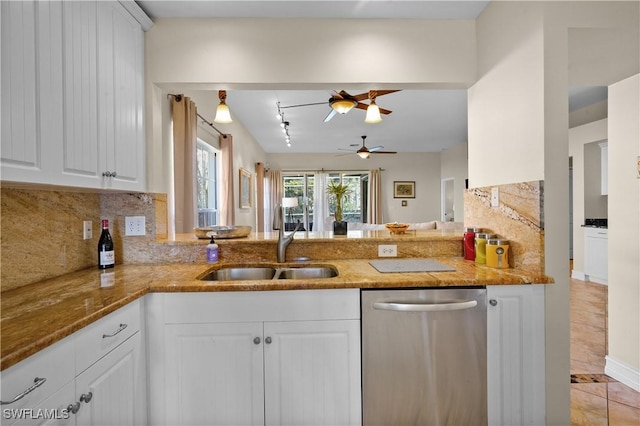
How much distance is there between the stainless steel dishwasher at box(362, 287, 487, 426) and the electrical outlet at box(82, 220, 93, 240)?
1592 millimetres

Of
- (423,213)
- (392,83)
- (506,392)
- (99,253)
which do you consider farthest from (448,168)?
(99,253)

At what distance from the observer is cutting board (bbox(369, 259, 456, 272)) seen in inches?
66.0

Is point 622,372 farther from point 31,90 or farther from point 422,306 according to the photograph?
point 31,90

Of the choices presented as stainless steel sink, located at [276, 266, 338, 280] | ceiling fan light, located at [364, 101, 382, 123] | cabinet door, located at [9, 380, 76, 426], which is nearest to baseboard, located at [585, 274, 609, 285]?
ceiling fan light, located at [364, 101, 382, 123]

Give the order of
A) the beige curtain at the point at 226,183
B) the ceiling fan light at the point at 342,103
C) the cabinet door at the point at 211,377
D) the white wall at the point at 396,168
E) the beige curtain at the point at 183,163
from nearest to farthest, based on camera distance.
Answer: the cabinet door at the point at 211,377 < the beige curtain at the point at 183,163 < the ceiling fan light at the point at 342,103 < the beige curtain at the point at 226,183 < the white wall at the point at 396,168

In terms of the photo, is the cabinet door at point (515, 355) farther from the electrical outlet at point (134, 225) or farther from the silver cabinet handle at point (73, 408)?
the electrical outlet at point (134, 225)

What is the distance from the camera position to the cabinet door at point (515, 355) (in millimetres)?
1498

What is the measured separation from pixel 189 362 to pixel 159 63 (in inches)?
67.3

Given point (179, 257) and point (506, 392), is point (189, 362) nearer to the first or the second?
point (179, 257)

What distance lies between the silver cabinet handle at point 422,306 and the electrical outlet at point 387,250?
2.02ft

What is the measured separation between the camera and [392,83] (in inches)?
78.8

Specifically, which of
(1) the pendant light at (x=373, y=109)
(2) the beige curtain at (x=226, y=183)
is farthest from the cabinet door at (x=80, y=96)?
(2) the beige curtain at (x=226, y=183)

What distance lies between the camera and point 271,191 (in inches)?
316

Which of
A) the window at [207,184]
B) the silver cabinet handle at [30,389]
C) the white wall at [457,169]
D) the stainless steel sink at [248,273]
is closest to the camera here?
the silver cabinet handle at [30,389]
